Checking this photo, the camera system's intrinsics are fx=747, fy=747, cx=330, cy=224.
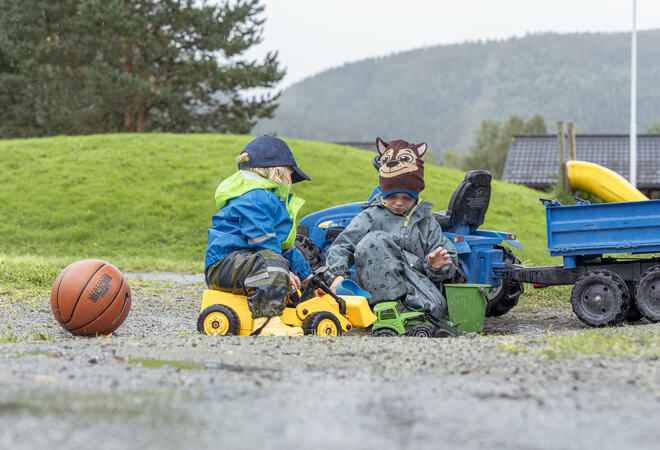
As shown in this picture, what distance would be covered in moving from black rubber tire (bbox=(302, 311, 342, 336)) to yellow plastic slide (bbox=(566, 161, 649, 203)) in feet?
12.3

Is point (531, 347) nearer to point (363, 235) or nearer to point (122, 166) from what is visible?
point (363, 235)

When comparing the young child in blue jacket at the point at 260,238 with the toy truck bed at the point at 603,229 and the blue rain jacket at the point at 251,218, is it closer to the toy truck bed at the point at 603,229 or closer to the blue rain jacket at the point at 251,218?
the blue rain jacket at the point at 251,218

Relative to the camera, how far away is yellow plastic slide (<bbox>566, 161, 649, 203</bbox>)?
7.95 m

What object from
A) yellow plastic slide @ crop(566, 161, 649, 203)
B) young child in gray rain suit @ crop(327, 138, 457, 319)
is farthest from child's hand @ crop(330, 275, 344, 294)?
yellow plastic slide @ crop(566, 161, 649, 203)

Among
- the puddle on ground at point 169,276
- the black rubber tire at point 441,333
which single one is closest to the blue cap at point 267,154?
the black rubber tire at point 441,333

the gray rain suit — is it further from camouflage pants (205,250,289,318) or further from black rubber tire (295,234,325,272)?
black rubber tire (295,234,325,272)

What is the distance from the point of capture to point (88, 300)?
236 inches

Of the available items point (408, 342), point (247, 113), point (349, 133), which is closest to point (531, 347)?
point (408, 342)

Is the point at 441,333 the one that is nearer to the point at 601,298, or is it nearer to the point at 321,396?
the point at 601,298

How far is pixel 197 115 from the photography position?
33781mm

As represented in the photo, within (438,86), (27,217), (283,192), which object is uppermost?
(438,86)

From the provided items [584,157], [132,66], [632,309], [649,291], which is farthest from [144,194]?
[584,157]

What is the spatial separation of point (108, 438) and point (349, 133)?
465 feet

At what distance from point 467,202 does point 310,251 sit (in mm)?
1740
